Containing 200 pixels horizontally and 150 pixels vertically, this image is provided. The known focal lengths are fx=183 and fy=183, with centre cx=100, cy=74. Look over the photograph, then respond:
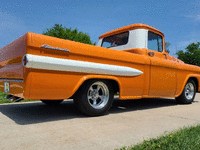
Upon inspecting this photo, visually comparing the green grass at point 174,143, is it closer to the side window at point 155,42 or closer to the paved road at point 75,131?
the paved road at point 75,131

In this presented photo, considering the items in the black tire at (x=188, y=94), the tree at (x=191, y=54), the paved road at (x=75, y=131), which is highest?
the tree at (x=191, y=54)

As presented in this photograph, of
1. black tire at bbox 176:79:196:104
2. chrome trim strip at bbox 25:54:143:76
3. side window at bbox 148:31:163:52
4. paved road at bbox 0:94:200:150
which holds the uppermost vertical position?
side window at bbox 148:31:163:52

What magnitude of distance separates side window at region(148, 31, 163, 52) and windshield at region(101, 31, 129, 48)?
63 centimetres

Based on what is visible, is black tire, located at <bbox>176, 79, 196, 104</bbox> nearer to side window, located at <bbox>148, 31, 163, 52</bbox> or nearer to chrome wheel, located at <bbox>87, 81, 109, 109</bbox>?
side window, located at <bbox>148, 31, 163, 52</bbox>

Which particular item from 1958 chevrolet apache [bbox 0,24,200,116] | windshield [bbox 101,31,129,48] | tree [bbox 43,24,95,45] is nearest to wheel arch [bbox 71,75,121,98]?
1958 chevrolet apache [bbox 0,24,200,116]

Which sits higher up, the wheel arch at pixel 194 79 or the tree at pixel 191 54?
the tree at pixel 191 54

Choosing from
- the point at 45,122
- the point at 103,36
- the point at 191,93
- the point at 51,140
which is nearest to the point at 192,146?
the point at 51,140

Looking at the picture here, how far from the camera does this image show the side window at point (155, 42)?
4837mm

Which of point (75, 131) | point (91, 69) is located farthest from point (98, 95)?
point (75, 131)

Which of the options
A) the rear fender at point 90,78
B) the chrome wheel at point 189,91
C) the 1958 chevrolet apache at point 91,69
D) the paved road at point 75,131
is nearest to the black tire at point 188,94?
the chrome wheel at point 189,91

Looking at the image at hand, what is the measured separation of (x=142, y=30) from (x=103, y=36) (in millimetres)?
1354

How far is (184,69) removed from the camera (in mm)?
5418

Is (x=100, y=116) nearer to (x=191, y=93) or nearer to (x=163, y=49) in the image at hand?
(x=163, y=49)

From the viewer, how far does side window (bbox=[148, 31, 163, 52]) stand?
4.84m
